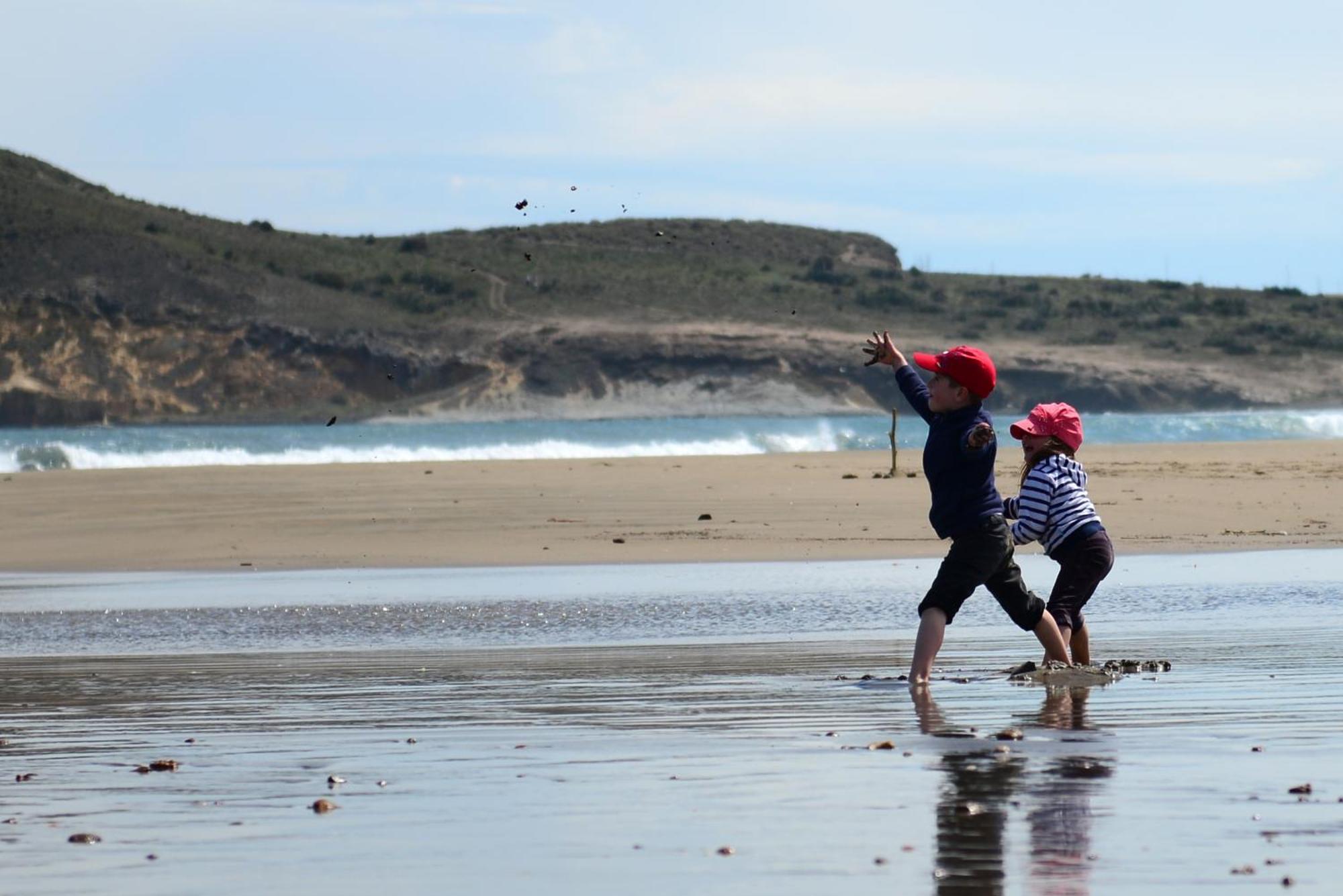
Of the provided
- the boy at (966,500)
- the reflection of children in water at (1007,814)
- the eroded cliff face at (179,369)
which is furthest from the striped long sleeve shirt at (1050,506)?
the eroded cliff face at (179,369)

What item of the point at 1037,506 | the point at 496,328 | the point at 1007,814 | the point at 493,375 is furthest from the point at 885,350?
the point at 496,328

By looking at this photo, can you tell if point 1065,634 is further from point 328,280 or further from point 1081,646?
point 328,280

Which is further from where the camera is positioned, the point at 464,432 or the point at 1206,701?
the point at 464,432

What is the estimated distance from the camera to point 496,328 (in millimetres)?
99312

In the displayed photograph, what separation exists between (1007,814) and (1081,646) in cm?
367

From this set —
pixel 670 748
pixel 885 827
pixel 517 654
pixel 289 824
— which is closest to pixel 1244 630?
pixel 517 654

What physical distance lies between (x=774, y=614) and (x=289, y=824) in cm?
676

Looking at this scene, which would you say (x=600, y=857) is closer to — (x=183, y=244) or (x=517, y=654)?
(x=517, y=654)

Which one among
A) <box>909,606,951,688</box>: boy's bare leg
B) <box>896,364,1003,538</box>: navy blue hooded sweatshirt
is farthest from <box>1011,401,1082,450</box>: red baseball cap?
<box>909,606,951,688</box>: boy's bare leg

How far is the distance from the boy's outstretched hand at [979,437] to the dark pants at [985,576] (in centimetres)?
38

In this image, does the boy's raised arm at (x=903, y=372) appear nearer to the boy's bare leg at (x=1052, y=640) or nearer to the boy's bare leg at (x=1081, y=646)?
the boy's bare leg at (x=1052, y=640)

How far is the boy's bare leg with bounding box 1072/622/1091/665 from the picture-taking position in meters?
8.83

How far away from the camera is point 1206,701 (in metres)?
7.55

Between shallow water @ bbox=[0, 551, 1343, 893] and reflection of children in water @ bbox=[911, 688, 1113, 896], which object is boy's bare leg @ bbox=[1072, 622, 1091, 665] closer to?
shallow water @ bbox=[0, 551, 1343, 893]
